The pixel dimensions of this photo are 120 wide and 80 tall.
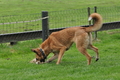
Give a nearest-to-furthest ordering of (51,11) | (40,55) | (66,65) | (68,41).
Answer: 1. (66,65)
2. (68,41)
3. (40,55)
4. (51,11)

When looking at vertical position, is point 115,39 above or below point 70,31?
below

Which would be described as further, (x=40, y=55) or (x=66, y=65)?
(x=40, y=55)

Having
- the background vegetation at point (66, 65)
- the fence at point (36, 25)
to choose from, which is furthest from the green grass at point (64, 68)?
the fence at point (36, 25)

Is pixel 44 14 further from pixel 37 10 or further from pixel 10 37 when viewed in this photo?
pixel 37 10

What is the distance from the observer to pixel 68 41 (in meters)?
9.70

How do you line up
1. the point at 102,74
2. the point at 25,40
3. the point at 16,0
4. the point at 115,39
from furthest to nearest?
the point at 16,0, the point at 115,39, the point at 25,40, the point at 102,74

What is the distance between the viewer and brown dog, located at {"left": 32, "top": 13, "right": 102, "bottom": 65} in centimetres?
917

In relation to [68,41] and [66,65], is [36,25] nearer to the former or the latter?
[68,41]

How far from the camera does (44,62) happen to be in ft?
32.9

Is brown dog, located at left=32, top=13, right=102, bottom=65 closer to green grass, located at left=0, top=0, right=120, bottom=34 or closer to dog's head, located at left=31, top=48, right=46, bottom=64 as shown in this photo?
dog's head, located at left=31, top=48, right=46, bottom=64

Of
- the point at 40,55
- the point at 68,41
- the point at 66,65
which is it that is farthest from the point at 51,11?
the point at 66,65

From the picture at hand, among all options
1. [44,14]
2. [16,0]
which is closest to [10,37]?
[44,14]

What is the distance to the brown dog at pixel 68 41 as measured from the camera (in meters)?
9.17

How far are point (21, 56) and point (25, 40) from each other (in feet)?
4.11
